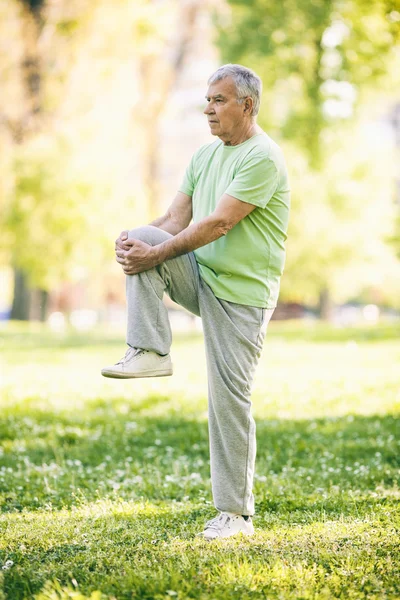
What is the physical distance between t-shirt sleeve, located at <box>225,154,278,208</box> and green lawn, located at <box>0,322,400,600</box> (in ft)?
5.90

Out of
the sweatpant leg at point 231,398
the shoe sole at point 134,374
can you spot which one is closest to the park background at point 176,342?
the sweatpant leg at point 231,398

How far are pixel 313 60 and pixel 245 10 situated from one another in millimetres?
2486

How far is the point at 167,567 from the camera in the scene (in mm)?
3945

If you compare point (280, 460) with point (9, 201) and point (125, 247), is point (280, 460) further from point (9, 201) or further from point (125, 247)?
point (9, 201)

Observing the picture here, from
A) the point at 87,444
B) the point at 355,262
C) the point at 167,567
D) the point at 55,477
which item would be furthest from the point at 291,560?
the point at 355,262

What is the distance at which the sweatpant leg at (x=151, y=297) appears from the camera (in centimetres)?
460

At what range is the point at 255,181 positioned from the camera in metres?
4.48

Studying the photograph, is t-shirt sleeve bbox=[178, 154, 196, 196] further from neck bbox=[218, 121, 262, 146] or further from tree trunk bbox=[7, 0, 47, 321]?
tree trunk bbox=[7, 0, 47, 321]

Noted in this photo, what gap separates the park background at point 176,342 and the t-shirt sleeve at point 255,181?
1.80 meters

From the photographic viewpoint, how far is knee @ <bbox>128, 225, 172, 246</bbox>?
4.59m

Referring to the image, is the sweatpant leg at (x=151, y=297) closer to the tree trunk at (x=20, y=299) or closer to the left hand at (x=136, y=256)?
the left hand at (x=136, y=256)

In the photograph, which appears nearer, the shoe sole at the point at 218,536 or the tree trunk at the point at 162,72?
the shoe sole at the point at 218,536

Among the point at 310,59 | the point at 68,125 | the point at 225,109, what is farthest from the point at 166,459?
the point at 68,125

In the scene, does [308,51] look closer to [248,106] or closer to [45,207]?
[45,207]
